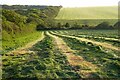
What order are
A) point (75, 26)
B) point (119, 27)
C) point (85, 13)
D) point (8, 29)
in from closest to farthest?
point (8, 29)
point (119, 27)
point (75, 26)
point (85, 13)

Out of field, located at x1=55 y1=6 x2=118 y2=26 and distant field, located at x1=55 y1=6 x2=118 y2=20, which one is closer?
field, located at x1=55 y1=6 x2=118 y2=26

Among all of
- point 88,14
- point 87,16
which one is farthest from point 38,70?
point 88,14

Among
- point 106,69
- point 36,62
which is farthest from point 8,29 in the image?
point 106,69

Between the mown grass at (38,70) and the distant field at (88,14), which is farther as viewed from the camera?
the distant field at (88,14)

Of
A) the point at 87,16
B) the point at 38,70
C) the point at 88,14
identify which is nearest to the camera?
the point at 38,70

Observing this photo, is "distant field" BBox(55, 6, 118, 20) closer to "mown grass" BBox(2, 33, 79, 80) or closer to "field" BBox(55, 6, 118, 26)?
"field" BBox(55, 6, 118, 26)

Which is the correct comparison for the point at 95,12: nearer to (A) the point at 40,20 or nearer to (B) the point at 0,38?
(A) the point at 40,20

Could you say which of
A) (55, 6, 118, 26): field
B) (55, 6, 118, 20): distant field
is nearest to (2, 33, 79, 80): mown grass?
(55, 6, 118, 26): field

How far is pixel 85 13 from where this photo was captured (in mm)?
142875

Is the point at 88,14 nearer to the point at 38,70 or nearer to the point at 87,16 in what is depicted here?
the point at 87,16

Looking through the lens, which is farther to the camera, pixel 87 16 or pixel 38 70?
pixel 87 16

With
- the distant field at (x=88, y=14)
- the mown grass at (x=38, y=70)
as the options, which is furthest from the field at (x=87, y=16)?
the mown grass at (x=38, y=70)

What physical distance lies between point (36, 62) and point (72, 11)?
126467 millimetres

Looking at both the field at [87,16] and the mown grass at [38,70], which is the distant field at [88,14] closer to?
the field at [87,16]
